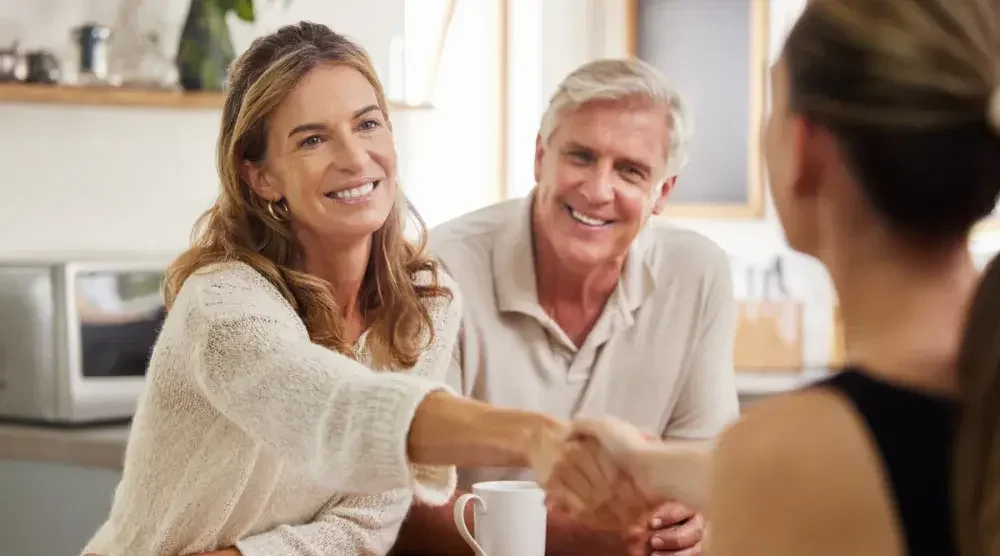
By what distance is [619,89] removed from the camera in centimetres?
196

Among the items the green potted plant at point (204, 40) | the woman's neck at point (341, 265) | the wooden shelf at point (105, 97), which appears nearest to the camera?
the woman's neck at point (341, 265)

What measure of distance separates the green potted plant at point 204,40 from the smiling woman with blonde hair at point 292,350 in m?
1.32

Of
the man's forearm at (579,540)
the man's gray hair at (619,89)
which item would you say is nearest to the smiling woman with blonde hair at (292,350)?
the man's forearm at (579,540)

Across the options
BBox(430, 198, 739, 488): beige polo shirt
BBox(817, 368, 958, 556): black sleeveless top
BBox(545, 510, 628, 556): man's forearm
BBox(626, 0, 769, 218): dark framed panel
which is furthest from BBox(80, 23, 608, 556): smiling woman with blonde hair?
BBox(626, 0, 769, 218): dark framed panel

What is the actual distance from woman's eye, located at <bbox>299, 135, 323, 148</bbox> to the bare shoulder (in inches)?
32.5

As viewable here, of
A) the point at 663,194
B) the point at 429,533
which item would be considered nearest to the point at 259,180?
the point at 429,533

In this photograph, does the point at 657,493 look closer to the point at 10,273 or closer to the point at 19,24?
the point at 10,273

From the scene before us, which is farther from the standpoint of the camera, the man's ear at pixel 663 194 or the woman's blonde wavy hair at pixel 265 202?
the man's ear at pixel 663 194

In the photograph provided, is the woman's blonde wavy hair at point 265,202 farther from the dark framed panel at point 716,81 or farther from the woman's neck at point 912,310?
the dark framed panel at point 716,81

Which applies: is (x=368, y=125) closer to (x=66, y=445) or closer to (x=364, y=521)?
(x=364, y=521)

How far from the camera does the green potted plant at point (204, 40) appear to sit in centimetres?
283

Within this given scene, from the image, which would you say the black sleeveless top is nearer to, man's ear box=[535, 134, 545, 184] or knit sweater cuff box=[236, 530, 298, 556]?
knit sweater cuff box=[236, 530, 298, 556]

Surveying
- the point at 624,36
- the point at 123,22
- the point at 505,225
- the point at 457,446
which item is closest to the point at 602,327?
the point at 505,225

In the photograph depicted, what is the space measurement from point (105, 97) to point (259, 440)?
1716 millimetres
